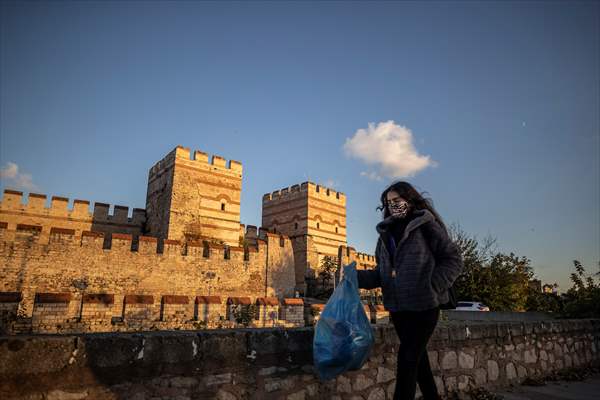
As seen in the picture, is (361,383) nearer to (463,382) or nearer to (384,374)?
(384,374)

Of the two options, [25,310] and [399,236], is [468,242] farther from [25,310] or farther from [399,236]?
[25,310]

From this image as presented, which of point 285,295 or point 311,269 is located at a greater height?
point 311,269

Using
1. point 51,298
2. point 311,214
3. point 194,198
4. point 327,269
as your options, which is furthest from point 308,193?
point 51,298

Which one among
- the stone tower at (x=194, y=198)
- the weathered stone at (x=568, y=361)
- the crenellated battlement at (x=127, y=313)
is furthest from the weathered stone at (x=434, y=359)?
the stone tower at (x=194, y=198)

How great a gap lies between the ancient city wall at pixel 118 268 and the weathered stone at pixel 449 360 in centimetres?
1186

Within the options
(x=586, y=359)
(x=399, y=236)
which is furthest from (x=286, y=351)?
(x=586, y=359)

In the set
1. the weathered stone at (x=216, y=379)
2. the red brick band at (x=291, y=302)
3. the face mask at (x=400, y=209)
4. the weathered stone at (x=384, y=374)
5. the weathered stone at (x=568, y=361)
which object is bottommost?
the weathered stone at (x=568, y=361)

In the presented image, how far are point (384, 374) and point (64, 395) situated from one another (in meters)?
2.44

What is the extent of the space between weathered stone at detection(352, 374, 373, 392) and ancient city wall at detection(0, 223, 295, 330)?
11.7 m

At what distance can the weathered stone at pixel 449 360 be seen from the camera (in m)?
3.64

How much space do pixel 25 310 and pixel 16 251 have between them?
2223 millimetres

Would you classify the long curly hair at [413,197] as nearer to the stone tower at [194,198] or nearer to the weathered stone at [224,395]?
the weathered stone at [224,395]

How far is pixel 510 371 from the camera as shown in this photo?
4.32m

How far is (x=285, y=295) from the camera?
19.8 metres
